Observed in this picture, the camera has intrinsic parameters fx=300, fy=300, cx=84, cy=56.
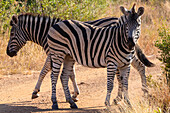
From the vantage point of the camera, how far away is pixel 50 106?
6570 millimetres

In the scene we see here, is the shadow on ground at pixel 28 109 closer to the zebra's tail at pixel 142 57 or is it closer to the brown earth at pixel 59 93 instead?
the brown earth at pixel 59 93

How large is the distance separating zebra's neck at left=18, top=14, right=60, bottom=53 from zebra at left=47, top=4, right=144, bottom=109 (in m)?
A: 1.12

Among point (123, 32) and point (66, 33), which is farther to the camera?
point (66, 33)

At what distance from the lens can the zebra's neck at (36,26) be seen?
296 inches

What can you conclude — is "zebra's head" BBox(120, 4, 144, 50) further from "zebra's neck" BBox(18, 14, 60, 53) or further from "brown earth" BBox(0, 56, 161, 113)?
"zebra's neck" BBox(18, 14, 60, 53)

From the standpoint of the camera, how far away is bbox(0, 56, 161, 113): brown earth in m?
6.29

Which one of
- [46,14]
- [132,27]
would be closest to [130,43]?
[132,27]

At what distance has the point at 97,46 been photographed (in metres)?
6.07

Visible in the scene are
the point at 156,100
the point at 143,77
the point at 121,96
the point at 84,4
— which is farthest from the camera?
the point at 84,4

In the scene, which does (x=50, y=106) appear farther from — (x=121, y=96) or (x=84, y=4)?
(x=84, y=4)

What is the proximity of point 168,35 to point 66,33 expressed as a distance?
2.14 meters

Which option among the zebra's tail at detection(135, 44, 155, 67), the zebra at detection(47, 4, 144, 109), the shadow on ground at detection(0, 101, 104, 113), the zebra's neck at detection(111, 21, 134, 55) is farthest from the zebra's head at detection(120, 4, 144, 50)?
the zebra's tail at detection(135, 44, 155, 67)

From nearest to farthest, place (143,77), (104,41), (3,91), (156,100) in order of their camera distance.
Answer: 1. (156,100)
2. (104,41)
3. (143,77)
4. (3,91)

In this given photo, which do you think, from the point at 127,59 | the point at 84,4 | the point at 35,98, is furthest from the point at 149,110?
the point at 84,4
